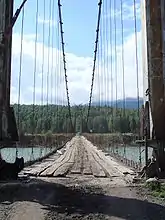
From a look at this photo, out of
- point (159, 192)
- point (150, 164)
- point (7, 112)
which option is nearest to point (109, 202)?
point (159, 192)

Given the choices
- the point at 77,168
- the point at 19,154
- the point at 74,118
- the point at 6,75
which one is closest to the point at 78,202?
the point at 6,75

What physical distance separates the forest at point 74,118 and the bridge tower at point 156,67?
2397 millimetres

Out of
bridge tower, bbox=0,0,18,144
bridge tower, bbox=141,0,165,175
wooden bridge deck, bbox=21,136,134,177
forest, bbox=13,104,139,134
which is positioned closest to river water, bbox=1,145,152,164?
wooden bridge deck, bbox=21,136,134,177

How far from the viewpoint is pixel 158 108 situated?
7547 mm

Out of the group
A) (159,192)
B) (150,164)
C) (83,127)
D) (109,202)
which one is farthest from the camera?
(83,127)

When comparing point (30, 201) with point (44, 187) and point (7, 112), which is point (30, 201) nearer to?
point (44, 187)

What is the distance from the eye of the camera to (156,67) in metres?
7.55

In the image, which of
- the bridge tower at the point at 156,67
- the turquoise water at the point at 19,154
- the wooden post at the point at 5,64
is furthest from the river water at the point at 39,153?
the wooden post at the point at 5,64

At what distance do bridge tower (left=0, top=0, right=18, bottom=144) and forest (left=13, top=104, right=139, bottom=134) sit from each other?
234cm

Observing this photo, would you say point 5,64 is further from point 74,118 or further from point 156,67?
point 74,118

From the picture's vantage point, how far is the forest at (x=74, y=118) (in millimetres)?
16492

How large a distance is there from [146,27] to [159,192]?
2978 mm

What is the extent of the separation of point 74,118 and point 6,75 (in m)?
59.6

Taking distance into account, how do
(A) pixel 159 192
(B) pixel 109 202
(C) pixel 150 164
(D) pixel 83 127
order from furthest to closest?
(D) pixel 83 127 → (C) pixel 150 164 → (A) pixel 159 192 → (B) pixel 109 202
